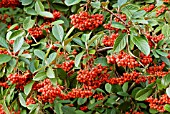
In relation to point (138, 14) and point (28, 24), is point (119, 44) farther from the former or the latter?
point (28, 24)

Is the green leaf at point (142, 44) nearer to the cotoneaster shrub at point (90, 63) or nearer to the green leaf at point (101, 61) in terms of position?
the cotoneaster shrub at point (90, 63)

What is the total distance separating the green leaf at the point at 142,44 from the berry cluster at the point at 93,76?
28 centimetres

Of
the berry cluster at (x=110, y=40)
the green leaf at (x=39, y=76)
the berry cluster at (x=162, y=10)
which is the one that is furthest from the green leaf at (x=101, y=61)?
the berry cluster at (x=162, y=10)

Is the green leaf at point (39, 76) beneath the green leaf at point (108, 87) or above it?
above

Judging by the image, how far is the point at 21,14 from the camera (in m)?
3.45

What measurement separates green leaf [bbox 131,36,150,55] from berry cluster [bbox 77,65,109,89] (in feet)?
0.91

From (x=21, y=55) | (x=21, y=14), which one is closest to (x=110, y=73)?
(x=21, y=55)

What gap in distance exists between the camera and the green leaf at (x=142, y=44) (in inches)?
75.4

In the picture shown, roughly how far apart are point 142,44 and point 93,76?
1.06ft

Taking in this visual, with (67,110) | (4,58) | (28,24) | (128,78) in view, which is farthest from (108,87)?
(4,58)

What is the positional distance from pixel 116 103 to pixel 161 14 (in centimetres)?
71

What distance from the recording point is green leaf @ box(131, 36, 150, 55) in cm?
191

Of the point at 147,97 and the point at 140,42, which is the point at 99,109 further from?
the point at 140,42

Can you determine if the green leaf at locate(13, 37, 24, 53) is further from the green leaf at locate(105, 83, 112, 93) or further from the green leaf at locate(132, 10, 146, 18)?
the green leaf at locate(105, 83, 112, 93)
